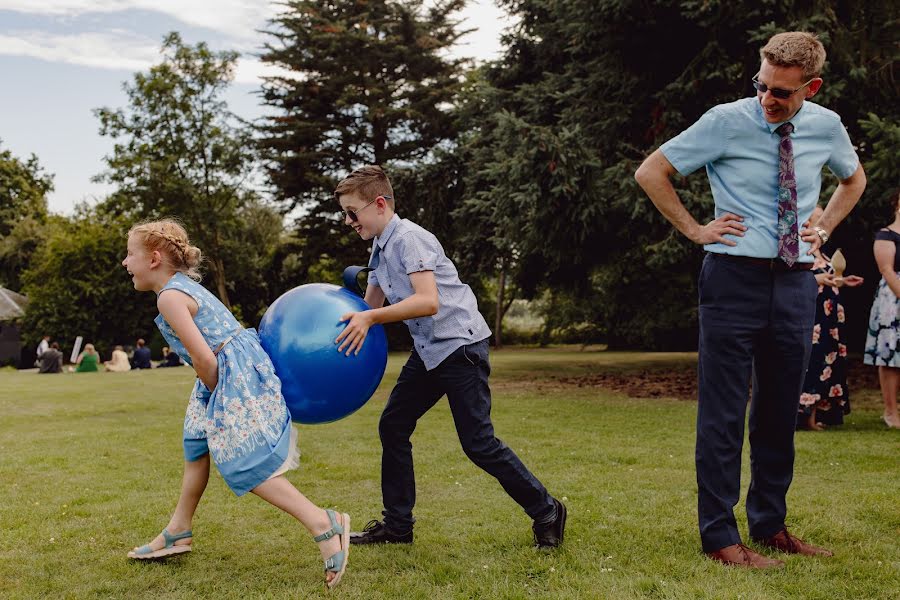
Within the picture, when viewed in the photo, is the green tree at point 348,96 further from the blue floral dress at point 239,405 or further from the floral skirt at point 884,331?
the blue floral dress at point 239,405

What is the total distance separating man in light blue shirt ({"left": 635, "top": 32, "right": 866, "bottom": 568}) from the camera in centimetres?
393

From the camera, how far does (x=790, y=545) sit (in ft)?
13.9

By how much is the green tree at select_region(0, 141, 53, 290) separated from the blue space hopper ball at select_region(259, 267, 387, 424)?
50111 mm

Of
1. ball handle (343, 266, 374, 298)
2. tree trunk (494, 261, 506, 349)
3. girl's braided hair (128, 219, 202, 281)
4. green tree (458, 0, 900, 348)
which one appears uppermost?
green tree (458, 0, 900, 348)

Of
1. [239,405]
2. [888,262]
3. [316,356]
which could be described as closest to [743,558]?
[316,356]

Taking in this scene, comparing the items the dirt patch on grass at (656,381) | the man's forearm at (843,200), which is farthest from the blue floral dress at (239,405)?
the dirt patch on grass at (656,381)

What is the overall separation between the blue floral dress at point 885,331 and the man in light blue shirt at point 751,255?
501cm

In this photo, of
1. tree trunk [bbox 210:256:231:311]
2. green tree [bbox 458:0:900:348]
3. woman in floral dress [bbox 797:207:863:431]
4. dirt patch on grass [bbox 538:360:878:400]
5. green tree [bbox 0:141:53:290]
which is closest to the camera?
woman in floral dress [bbox 797:207:863:431]

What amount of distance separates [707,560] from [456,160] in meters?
16.7

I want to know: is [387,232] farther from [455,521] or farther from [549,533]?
[455,521]

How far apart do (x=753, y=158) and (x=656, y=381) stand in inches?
506

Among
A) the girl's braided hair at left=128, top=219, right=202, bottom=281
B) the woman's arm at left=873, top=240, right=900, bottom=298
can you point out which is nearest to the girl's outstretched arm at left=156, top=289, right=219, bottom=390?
the girl's braided hair at left=128, top=219, right=202, bottom=281

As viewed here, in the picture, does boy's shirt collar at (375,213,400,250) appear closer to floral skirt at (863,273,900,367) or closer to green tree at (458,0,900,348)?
floral skirt at (863,273,900,367)

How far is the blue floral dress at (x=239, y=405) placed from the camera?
374cm
